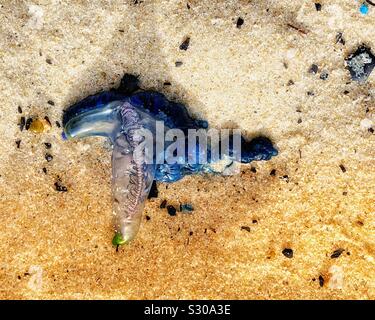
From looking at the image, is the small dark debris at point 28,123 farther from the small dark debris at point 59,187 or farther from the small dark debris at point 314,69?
the small dark debris at point 314,69

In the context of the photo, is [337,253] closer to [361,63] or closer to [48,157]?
[361,63]

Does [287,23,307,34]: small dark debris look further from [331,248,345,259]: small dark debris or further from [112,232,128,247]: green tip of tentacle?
[112,232,128,247]: green tip of tentacle

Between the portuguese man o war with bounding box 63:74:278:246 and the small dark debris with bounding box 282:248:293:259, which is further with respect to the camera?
the small dark debris with bounding box 282:248:293:259

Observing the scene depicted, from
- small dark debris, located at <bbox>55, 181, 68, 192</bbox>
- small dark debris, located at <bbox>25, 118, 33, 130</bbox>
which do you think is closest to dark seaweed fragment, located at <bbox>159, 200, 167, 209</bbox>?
small dark debris, located at <bbox>55, 181, 68, 192</bbox>

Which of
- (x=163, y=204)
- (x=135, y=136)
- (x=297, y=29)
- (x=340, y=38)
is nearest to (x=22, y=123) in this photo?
(x=135, y=136)

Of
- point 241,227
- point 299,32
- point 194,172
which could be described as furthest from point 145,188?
point 299,32

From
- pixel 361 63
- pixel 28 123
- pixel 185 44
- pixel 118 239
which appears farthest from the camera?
pixel 118 239
